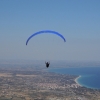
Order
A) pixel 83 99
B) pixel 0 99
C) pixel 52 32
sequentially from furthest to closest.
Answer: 1. pixel 83 99
2. pixel 0 99
3. pixel 52 32

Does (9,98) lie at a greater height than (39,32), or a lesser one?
lesser

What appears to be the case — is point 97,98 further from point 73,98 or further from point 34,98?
point 34,98

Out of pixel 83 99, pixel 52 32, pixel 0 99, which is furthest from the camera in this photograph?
pixel 83 99

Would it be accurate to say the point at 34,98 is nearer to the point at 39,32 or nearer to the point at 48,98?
the point at 48,98

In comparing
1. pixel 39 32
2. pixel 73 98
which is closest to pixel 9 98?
pixel 73 98

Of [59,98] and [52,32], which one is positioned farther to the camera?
[59,98]

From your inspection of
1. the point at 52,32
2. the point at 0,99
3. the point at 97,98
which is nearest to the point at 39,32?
the point at 52,32

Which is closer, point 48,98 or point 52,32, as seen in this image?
point 52,32

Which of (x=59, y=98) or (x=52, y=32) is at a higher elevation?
(x=52, y=32)

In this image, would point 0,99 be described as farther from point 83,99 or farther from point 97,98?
point 97,98
